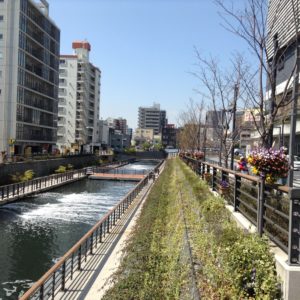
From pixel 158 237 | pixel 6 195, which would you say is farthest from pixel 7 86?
pixel 158 237

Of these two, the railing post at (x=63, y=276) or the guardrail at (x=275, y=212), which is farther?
the railing post at (x=63, y=276)

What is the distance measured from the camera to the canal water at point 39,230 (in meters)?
15.2

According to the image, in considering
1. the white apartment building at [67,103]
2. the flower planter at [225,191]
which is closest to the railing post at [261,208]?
the flower planter at [225,191]

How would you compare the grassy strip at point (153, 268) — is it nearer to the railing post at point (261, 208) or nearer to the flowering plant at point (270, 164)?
the railing post at point (261, 208)

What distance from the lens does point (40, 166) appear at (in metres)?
53.2

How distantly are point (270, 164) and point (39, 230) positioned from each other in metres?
17.9

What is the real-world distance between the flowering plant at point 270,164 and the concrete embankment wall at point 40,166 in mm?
35669

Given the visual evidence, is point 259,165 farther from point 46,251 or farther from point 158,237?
point 46,251

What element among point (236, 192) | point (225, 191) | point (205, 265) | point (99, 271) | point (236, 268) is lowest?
point (99, 271)

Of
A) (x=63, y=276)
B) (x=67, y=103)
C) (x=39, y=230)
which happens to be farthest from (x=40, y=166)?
(x=67, y=103)

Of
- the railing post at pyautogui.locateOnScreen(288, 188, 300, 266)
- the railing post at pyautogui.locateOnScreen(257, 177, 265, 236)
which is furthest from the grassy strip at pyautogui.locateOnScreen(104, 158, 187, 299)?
the railing post at pyautogui.locateOnScreen(288, 188, 300, 266)

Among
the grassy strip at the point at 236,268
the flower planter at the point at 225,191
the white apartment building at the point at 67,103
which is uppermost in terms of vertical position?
the white apartment building at the point at 67,103

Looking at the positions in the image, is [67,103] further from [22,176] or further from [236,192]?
[236,192]

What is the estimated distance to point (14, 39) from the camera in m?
61.6
